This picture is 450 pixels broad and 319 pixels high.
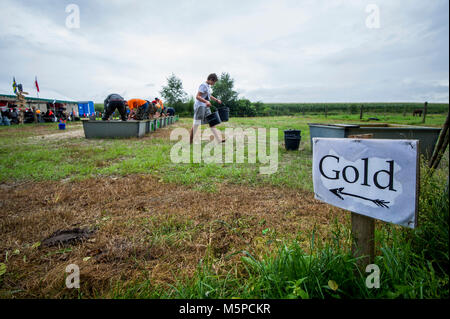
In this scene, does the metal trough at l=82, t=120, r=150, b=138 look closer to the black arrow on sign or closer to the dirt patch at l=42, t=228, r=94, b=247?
the dirt patch at l=42, t=228, r=94, b=247

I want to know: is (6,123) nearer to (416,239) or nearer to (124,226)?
(124,226)

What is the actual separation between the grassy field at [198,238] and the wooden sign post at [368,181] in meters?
0.15

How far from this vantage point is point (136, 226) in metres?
1.89

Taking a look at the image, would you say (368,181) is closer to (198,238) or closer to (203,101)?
(198,238)

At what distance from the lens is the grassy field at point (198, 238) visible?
1019mm

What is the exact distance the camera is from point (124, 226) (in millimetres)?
1890

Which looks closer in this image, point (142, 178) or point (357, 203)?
point (357, 203)

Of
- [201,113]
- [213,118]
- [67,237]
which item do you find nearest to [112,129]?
[201,113]

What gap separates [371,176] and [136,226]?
182cm

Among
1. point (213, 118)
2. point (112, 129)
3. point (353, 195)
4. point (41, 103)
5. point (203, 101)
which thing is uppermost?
point (41, 103)

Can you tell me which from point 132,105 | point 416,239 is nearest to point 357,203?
point 416,239

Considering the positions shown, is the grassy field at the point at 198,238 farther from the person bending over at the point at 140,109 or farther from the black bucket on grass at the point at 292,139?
the person bending over at the point at 140,109

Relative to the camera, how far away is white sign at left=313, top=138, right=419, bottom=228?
877 mm
